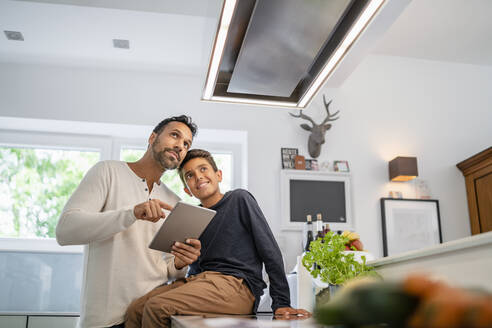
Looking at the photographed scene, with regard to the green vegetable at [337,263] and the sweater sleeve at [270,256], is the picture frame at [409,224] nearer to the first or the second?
the sweater sleeve at [270,256]

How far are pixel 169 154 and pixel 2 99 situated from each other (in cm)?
219

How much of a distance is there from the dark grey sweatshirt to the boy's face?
5.1 inches

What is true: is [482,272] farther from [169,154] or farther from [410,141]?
[410,141]

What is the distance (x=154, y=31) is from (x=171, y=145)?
1.46 metres

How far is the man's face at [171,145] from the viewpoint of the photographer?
1925mm

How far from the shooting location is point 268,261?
162 centimetres

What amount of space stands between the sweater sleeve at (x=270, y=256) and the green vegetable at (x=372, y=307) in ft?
4.14

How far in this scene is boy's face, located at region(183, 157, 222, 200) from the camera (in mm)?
1892

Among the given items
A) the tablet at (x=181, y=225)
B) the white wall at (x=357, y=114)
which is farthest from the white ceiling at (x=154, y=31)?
the tablet at (x=181, y=225)

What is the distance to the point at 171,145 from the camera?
194 cm

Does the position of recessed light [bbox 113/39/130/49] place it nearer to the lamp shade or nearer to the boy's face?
the boy's face

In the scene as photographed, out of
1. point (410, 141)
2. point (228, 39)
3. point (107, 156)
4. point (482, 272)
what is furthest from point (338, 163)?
point (482, 272)

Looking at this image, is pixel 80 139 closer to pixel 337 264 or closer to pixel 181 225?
pixel 181 225

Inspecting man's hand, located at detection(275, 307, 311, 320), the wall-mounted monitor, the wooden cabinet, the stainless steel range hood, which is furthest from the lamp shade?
man's hand, located at detection(275, 307, 311, 320)
